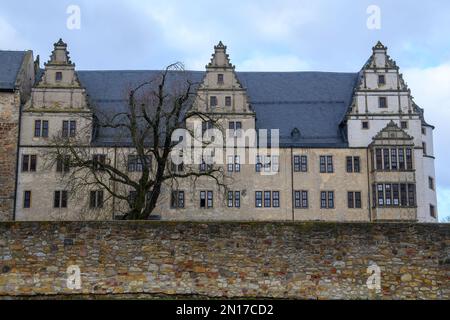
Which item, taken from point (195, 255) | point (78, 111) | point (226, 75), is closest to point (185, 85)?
point (226, 75)

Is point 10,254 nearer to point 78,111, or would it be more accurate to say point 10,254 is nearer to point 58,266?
point 58,266

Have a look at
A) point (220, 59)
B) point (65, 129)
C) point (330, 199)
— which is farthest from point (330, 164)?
point (65, 129)

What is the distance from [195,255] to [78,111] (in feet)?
95.6

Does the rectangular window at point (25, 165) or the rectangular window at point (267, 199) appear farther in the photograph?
the rectangular window at point (267, 199)

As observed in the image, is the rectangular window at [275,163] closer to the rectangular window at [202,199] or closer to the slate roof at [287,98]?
the slate roof at [287,98]

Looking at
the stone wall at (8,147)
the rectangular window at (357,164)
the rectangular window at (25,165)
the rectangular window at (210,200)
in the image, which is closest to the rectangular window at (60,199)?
the rectangular window at (25,165)

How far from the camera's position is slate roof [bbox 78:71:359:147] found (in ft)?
152

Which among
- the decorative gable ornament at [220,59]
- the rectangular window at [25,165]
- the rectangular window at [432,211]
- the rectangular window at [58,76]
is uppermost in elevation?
the decorative gable ornament at [220,59]

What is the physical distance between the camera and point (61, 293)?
1727cm

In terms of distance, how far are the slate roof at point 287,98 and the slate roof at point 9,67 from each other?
5.10 m

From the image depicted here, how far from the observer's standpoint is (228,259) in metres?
17.6

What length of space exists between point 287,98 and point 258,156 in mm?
6372

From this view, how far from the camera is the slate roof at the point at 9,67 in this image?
44438 mm

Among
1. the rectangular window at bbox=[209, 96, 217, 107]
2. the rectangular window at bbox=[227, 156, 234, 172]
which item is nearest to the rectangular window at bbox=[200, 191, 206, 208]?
the rectangular window at bbox=[227, 156, 234, 172]
